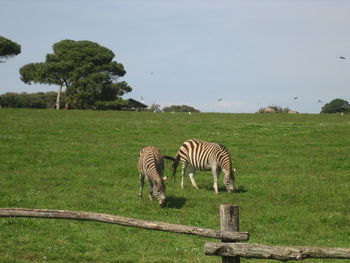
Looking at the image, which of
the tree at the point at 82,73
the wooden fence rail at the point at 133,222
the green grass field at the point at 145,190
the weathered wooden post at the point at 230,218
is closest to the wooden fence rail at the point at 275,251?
the wooden fence rail at the point at 133,222

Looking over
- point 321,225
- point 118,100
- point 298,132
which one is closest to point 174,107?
point 118,100

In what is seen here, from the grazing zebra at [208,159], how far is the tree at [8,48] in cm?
6417

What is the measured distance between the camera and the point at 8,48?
81.4m

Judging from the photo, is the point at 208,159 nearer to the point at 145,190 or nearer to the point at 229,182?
the point at 229,182

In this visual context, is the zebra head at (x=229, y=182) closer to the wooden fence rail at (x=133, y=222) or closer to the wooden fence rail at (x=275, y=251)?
the wooden fence rail at (x=133, y=222)

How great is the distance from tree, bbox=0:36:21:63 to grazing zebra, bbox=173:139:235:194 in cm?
6417

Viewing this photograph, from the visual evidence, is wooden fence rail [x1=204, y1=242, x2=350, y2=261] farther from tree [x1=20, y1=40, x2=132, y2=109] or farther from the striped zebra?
tree [x1=20, y1=40, x2=132, y2=109]

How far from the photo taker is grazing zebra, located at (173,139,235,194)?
72.9 feet

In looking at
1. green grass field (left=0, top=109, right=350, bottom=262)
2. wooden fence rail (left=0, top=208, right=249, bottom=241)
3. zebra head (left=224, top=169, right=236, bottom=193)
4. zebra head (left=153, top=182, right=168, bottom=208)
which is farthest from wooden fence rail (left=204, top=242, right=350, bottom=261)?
zebra head (left=224, top=169, right=236, bottom=193)

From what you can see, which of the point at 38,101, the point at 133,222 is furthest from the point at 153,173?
the point at 38,101

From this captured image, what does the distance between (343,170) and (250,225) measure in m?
12.4

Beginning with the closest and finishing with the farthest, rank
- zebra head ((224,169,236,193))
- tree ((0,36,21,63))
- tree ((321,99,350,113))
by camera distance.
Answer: zebra head ((224,169,236,193))
tree ((0,36,21,63))
tree ((321,99,350,113))

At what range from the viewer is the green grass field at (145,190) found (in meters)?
14.2

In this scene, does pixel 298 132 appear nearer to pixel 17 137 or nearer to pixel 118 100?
pixel 17 137
